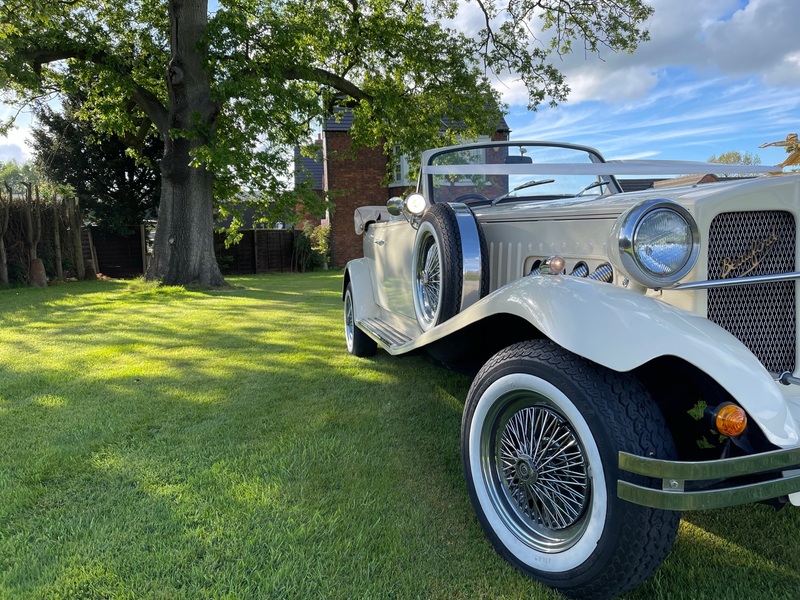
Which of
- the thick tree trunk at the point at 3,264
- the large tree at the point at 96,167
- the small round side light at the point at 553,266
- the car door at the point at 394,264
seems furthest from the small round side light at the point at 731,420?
the large tree at the point at 96,167

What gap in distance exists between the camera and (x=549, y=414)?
1837mm

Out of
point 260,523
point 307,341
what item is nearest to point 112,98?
point 307,341

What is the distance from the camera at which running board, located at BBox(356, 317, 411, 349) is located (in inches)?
132

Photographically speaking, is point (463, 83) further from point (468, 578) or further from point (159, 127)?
point (468, 578)

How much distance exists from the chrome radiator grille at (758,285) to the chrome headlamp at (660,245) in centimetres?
17

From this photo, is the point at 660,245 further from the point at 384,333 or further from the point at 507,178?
the point at 384,333

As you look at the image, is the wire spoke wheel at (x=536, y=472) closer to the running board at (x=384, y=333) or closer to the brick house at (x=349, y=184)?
the running board at (x=384, y=333)

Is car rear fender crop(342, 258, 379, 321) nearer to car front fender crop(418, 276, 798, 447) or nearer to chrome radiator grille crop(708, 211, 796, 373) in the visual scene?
car front fender crop(418, 276, 798, 447)

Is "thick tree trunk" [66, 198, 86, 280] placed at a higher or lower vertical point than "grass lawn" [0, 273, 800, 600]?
higher

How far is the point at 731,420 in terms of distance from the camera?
4.92ft

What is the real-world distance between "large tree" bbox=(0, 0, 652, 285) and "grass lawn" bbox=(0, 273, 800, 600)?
24.5 feet

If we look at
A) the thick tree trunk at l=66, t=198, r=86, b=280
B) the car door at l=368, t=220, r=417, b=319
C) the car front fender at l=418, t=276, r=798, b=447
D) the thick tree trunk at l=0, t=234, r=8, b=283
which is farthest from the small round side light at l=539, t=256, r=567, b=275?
the thick tree trunk at l=66, t=198, r=86, b=280

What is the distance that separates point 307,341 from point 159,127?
951 centimetres

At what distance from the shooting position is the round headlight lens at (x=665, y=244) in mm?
1774
